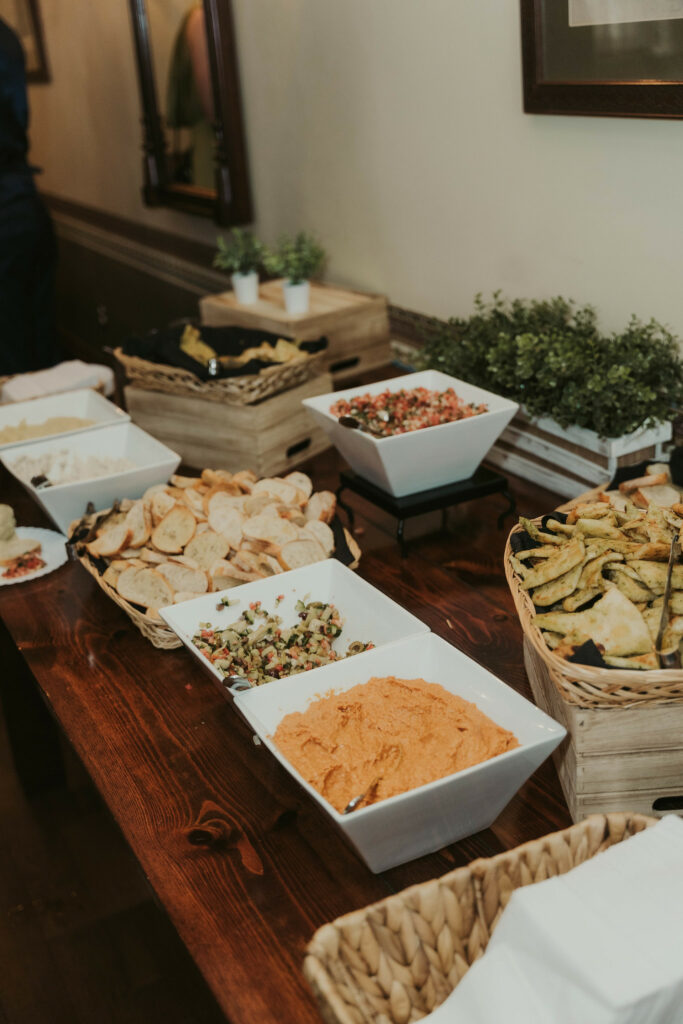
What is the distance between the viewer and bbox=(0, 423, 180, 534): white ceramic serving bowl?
1.74 m

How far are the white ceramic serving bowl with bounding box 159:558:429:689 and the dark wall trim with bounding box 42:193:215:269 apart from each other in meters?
2.52

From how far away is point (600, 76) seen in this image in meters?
1.71

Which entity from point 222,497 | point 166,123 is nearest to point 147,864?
point 222,497

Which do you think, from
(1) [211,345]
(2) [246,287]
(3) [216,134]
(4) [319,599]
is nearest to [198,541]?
(4) [319,599]

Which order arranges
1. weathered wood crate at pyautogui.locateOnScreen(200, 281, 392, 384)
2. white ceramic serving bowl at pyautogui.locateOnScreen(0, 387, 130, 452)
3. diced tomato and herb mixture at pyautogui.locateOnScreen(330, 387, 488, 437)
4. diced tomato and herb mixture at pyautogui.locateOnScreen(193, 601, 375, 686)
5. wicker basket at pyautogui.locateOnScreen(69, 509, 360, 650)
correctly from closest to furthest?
diced tomato and herb mixture at pyautogui.locateOnScreen(193, 601, 375, 686) → wicker basket at pyautogui.locateOnScreen(69, 509, 360, 650) → diced tomato and herb mixture at pyautogui.locateOnScreen(330, 387, 488, 437) → white ceramic serving bowl at pyautogui.locateOnScreen(0, 387, 130, 452) → weathered wood crate at pyautogui.locateOnScreen(200, 281, 392, 384)

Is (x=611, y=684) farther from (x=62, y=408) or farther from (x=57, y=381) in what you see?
(x=57, y=381)

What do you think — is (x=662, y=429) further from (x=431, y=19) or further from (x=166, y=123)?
(x=166, y=123)

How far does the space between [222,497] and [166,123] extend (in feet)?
7.84

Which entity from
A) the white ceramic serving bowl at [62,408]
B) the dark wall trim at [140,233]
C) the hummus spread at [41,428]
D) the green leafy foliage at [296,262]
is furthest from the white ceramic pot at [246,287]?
the dark wall trim at [140,233]

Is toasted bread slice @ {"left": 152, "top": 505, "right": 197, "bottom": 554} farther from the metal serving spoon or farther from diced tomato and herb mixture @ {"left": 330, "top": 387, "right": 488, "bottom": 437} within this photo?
the metal serving spoon

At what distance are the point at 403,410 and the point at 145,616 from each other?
613 mm

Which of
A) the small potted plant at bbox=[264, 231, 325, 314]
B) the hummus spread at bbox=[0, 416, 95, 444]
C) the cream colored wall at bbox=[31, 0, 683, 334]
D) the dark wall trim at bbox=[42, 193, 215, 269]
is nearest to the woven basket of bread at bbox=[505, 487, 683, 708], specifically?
the cream colored wall at bbox=[31, 0, 683, 334]

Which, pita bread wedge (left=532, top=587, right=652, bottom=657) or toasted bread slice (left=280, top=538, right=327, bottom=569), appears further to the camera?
toasted bread slice (left=280, top=538, right=327, bottom=569)

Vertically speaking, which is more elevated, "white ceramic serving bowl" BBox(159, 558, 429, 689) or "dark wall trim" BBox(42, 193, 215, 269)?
"dark wall trim" BBox(42, 193, 215, 269)
